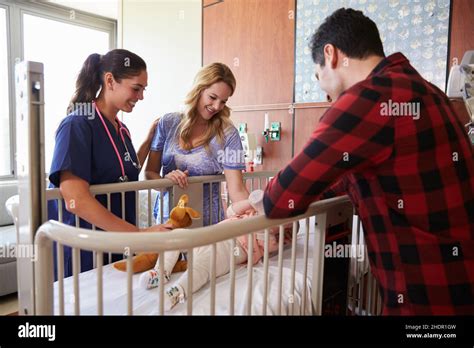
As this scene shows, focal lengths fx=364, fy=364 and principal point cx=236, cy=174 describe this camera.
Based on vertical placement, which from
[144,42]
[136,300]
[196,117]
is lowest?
[136,300]

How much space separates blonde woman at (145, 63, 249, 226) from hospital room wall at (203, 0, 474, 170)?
0.90 meters

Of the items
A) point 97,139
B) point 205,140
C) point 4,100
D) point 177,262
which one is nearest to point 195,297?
point 177,262

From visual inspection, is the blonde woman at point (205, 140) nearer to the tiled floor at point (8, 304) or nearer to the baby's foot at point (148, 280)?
the baby's foot at point (148, 280)

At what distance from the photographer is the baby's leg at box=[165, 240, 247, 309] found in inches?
41.4

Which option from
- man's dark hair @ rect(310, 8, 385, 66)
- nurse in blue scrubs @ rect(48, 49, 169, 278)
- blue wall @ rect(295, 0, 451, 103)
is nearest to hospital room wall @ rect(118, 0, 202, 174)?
blue wall @ rect(295, 0, 451, 103)

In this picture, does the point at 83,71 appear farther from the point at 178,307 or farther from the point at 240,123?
the point at 240,123

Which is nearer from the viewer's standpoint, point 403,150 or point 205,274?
point 403,150

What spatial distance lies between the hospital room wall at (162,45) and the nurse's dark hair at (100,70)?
1.71 metres

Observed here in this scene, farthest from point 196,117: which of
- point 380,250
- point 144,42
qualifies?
point 144,42

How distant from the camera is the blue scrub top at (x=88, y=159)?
1.16m

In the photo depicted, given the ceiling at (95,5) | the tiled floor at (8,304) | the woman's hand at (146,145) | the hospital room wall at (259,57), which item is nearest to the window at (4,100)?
the ceiling at (95,5)

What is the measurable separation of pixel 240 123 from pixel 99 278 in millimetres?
2298

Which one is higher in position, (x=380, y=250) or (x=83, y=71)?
(x=83, y=71)
